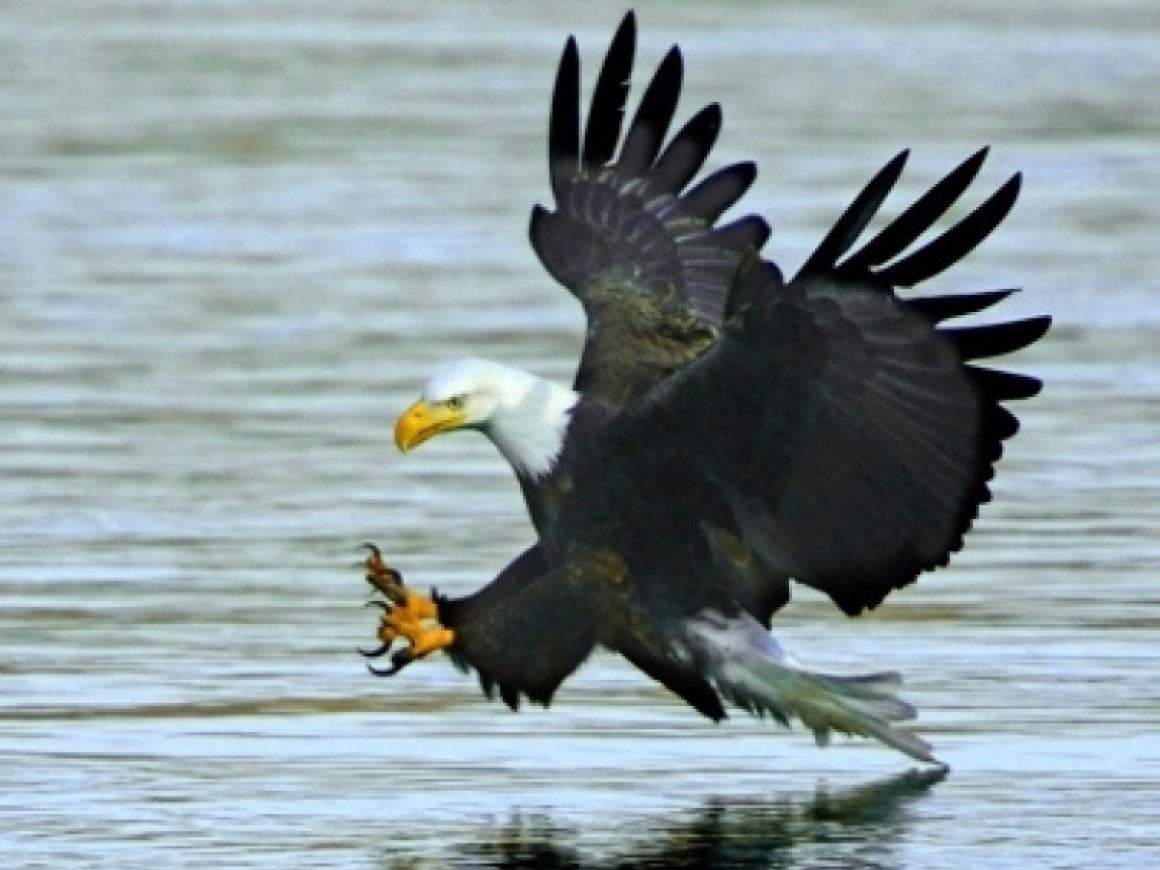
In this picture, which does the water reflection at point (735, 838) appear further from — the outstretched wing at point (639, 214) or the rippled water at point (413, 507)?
the outstretched wing at point (639, 214)

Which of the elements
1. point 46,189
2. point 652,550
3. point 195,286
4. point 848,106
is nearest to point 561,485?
point 652,550

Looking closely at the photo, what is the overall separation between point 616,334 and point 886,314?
1.17 meters

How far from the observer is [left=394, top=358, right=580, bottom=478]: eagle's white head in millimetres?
8297

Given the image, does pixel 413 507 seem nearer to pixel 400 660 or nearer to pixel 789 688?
pixel 400 660

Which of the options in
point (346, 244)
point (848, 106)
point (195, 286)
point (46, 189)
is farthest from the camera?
point (848, 106)

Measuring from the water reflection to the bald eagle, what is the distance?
33cm

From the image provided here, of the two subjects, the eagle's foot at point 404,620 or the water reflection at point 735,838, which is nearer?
the water reflection at point 735,838

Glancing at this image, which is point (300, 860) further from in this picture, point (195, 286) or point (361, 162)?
point (361, 162)

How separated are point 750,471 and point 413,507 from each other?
10.8ft

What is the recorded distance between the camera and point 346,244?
17406mm

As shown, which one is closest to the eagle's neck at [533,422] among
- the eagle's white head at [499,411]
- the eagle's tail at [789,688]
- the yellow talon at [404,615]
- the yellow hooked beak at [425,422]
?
the eagle's white head at [499,411]

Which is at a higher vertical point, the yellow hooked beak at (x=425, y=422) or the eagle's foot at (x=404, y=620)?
the yellow hooked beak at (x=425, y=422)

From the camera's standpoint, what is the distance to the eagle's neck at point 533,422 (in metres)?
8.38

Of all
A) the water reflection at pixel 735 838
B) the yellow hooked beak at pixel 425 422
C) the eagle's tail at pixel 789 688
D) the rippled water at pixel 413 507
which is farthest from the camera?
the yellow hooked beak at pixel 425 422
